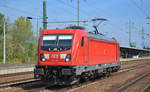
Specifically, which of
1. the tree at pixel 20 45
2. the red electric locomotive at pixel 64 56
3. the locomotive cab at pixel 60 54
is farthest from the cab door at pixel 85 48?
the tree at pixel 20 45

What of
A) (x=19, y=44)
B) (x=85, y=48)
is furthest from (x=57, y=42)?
(x=19, y=44)

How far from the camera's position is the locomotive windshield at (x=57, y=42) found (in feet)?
50.2

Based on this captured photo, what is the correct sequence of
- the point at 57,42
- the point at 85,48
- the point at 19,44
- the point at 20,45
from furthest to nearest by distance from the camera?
the point at 19,44, the point at 20,45, the point at 85,48, the point at 57,42

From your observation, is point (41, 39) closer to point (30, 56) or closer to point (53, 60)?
point (53, 60)

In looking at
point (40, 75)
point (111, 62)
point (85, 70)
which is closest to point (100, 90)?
point (85, 70)

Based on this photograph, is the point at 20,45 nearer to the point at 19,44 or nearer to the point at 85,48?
the point at 19,44

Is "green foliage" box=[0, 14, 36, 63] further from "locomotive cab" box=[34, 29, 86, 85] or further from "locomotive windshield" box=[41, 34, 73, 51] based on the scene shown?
"locomotive cab" box=[34, 29, 86, 85]

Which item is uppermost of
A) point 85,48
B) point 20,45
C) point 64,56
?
point 20,45

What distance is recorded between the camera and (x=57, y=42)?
15594mm

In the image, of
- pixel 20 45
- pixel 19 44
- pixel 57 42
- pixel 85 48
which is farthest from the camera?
pixel 19 44

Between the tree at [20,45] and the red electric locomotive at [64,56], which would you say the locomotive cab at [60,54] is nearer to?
the red electric locomotive at [64,56]

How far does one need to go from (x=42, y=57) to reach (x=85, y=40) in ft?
9.27

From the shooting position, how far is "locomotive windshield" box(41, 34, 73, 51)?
15295mm

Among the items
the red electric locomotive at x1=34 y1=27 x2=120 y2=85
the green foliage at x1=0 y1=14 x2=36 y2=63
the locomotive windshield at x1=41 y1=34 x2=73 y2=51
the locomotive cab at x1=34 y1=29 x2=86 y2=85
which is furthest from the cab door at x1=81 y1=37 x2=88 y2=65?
the green foliage at x1=0 y1=14 x2=36 y2=63
